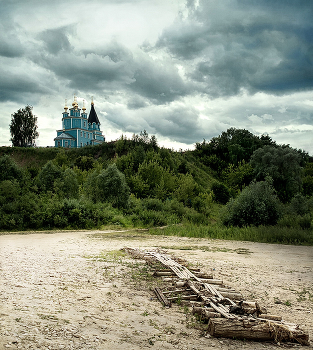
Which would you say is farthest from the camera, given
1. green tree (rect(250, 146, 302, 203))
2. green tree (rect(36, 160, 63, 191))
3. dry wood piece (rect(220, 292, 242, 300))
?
green tree (rect(250, 146, 302, 203))

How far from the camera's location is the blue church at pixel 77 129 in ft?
313

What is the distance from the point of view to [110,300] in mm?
8828

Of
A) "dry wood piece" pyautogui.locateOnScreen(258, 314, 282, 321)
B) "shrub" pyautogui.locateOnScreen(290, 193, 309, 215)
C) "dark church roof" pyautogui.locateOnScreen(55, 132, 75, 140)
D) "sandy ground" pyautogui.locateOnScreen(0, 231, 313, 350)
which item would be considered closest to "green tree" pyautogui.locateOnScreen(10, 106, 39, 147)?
"dark church roof" pyautogui.locateOnScreen(55, 132, 75, 140)

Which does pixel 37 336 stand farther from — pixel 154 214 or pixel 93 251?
pixel 154 214

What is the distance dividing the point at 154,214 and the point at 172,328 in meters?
30.3

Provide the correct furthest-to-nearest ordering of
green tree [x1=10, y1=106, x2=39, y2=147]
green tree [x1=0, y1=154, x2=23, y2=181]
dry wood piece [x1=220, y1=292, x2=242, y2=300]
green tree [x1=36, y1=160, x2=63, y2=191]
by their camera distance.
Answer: green tree [x1=10, y1=106, x2=39, y2=147]
green tree [x1=36, y1=160, x2=63, y2=191]
green tree [x1=0, y1=154, x2=23, y2=181]
dry wood piece [x1=220, y1=292, x2=242, y2=300]

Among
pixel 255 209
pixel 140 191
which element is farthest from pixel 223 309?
pixel 140 191

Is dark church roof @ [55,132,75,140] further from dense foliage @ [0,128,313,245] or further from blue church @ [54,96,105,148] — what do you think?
dense foliage @ [0,128,313,245]

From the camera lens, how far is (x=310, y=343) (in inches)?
271

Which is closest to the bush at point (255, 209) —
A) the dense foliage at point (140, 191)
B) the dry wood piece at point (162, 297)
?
the dense foliage at point (140, 191)

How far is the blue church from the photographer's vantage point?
3754 inches

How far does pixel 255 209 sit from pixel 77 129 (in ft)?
245

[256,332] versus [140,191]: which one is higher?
[140,191]

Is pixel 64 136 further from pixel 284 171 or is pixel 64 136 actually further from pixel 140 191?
pixel 284 171
